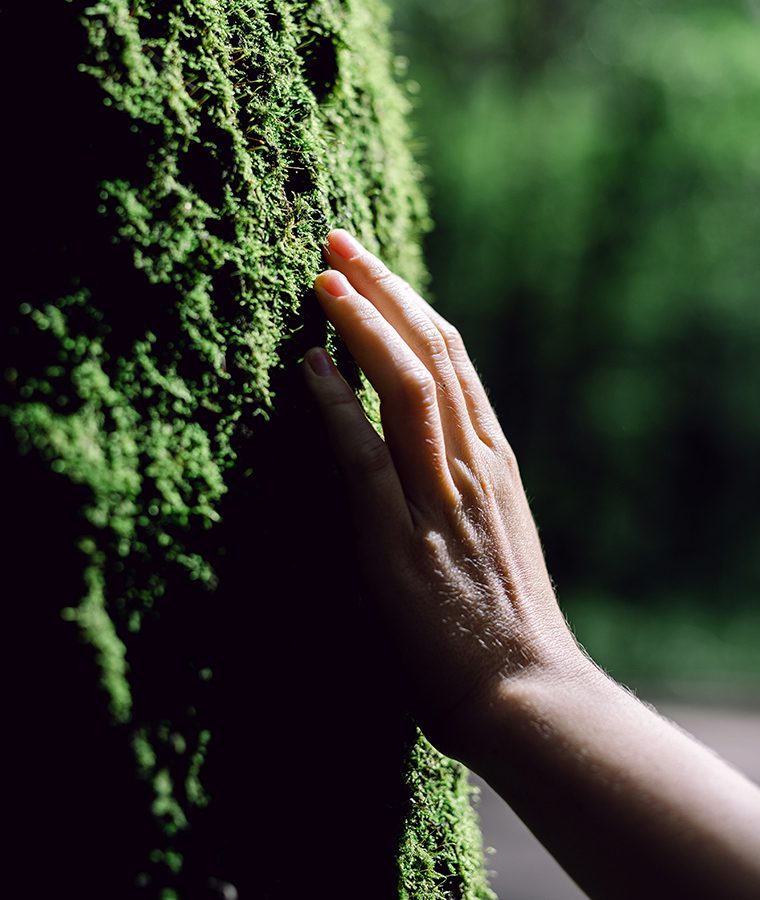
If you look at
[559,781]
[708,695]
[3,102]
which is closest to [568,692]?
[559,781]

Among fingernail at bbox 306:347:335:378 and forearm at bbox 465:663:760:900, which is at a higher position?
fingernail at bbox 306:347:335:378

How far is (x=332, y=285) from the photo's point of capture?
5.72 ft

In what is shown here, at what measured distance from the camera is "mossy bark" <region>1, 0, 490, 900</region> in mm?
1216

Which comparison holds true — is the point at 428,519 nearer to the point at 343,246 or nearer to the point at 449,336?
the point at 449,336

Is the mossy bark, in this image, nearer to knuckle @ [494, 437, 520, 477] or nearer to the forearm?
the forearm

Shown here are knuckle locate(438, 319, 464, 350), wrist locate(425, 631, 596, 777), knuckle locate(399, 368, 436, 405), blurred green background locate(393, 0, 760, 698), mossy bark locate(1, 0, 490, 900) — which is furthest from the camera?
blurred green background locate(393, 0, 760, 698)

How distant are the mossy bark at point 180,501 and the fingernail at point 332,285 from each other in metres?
0.05

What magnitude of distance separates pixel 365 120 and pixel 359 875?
1.67 metres

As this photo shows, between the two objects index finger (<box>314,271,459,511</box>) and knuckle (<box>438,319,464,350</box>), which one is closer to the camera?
index finger (<box>314,271,459,511</box>)

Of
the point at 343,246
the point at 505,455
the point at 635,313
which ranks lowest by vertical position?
the point at 505,455

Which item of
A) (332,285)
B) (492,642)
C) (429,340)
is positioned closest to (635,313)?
(429,340)

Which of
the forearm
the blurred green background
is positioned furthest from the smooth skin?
the blurred green background

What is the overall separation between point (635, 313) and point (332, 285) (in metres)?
14.7

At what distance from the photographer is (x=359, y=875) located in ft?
5.16
